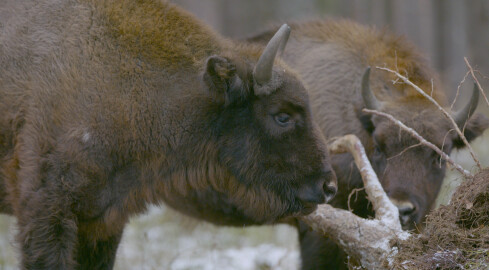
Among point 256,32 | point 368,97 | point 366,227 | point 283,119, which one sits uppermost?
point 256,32

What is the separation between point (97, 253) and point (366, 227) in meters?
2.15

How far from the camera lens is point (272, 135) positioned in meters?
4.69

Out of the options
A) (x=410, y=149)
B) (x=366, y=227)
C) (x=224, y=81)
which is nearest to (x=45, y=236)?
(x=224, y=81)

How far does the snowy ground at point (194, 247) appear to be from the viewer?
7.24m

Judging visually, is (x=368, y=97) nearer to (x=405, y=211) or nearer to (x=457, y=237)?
(x=405, y=211)

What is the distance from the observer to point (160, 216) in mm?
9562

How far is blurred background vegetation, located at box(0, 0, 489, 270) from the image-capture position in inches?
292

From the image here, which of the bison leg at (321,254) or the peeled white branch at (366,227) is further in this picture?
the bison leg at (321,254)

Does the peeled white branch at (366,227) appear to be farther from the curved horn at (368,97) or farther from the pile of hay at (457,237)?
the curved horn at (368,97)

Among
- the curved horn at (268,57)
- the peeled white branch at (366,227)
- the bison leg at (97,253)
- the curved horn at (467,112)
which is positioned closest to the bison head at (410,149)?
the curved horn at (467,112)

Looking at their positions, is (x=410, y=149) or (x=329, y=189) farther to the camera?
(x=410, y=149)

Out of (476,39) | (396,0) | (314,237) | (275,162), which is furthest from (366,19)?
(275,162)

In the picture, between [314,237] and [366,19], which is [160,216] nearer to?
[314,237]

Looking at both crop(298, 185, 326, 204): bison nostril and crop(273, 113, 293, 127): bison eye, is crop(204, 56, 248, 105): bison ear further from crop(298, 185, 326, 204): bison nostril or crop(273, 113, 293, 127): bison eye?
crop(298, 185, 326, 204): bison nostril
